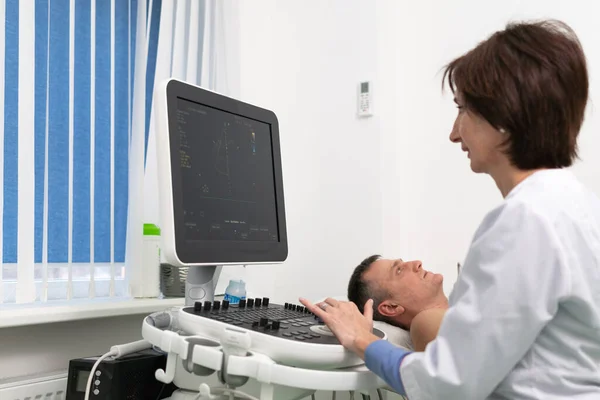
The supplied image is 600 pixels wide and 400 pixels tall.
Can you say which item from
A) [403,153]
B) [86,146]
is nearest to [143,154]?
[86,146]

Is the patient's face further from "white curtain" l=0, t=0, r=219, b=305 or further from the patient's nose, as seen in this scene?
"white curtain" l=0, t=0, r=219, b=305

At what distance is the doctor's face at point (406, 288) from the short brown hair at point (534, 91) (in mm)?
783

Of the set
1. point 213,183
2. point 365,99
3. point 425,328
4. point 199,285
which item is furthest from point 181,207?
point 365,99

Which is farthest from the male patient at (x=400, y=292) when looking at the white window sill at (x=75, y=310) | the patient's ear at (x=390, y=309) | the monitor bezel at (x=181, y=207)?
the white window sill at (x=75, y=310)

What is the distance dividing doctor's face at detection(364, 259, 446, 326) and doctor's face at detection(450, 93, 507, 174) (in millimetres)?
718

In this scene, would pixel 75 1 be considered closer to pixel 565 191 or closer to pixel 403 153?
pixel 403 153

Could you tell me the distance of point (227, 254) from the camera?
1.31m

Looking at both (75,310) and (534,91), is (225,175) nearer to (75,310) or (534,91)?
(75,310)

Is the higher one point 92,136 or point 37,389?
point 92,136

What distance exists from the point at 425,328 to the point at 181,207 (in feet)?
2.19

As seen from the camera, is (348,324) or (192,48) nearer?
(348,324)

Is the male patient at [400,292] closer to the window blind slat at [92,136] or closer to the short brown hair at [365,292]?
the short brown hair at [365,292]

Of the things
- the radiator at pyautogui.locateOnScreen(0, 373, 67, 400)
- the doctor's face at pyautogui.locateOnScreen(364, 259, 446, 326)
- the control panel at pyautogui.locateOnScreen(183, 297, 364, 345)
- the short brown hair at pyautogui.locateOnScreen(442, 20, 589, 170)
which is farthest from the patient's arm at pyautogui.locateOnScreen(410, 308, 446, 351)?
the radiator at pyautogui.locateOnScreen(0, 373, 67, 400)

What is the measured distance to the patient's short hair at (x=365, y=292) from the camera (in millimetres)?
1703
